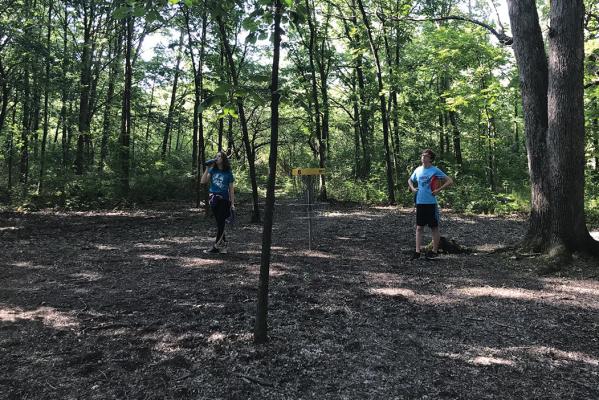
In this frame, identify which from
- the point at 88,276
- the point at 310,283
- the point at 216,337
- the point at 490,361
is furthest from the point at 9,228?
the point at 490,361

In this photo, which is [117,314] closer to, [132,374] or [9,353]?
[9,353]

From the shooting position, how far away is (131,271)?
261 inches

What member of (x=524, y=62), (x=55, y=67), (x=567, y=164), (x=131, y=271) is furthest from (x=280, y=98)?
(x=55, y=67)

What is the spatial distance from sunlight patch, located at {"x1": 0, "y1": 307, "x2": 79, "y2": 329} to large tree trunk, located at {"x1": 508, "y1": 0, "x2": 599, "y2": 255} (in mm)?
6673

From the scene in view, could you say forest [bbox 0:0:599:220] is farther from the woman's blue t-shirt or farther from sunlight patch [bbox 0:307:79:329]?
sunlight patch [bbox 0:307:79:329]

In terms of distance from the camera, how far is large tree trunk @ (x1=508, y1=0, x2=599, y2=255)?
6.09 metres

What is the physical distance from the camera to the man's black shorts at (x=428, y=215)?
708 cm

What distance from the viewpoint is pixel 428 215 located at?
7.10m

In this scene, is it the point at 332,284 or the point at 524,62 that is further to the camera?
the point at 524,62

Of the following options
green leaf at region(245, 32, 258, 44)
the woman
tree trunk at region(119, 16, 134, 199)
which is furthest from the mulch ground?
tree trunk at region(119, 16, 134, 199)

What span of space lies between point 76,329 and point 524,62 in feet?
24.7

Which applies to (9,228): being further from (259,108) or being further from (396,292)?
(396,292)

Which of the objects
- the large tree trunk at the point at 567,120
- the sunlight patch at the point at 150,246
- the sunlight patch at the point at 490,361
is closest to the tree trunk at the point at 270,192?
the sunlight patch at the point at 490,361

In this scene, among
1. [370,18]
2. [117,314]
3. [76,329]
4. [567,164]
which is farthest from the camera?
[370,18]
